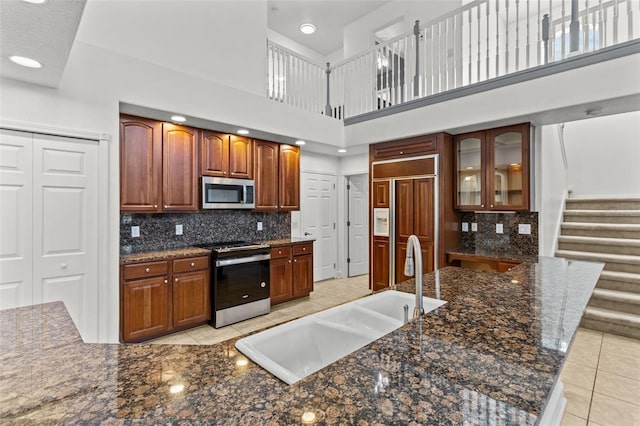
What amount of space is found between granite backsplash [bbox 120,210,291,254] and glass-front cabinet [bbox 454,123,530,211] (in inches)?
112

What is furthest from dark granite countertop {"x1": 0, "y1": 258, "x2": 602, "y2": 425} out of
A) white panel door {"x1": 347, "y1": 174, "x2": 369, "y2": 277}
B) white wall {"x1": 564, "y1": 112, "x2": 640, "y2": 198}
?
white wall {"x1": 564, "y1": 112, "x2": 640, "y2": 198}

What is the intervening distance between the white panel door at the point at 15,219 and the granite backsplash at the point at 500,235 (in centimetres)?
483

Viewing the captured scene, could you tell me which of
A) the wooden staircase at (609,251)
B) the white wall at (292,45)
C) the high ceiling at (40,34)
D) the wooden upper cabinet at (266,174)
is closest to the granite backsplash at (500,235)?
the wooden staircase at (609,251)

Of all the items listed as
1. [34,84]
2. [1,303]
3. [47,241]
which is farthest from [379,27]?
[1,303]

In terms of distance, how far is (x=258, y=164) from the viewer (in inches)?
174

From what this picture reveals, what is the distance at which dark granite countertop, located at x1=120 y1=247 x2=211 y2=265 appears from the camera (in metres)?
3.14

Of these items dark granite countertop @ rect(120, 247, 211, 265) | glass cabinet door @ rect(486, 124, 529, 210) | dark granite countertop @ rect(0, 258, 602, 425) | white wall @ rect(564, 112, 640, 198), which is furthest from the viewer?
white wall @ rect(564, 112, 640, 198)

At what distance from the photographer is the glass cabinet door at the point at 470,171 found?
404 cm

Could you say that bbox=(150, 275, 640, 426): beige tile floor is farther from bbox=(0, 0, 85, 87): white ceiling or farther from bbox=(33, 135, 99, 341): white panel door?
bbox=(0, 0, 85, 87): white ceiling

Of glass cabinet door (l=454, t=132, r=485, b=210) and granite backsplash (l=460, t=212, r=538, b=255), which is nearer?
granite backsplash (l=460, t=212, r=538, b=255)

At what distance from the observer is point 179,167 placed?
12.0ft

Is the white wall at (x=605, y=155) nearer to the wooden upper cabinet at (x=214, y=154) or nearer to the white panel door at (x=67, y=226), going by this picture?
the wooden upper cabinet at (x=214, y=154)

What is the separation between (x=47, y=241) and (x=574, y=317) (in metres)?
3.66

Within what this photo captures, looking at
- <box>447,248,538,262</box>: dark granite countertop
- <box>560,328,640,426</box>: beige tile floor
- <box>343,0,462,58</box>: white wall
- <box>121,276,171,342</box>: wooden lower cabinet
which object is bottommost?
<box>560,328,640,426</box>: beige tile floor
